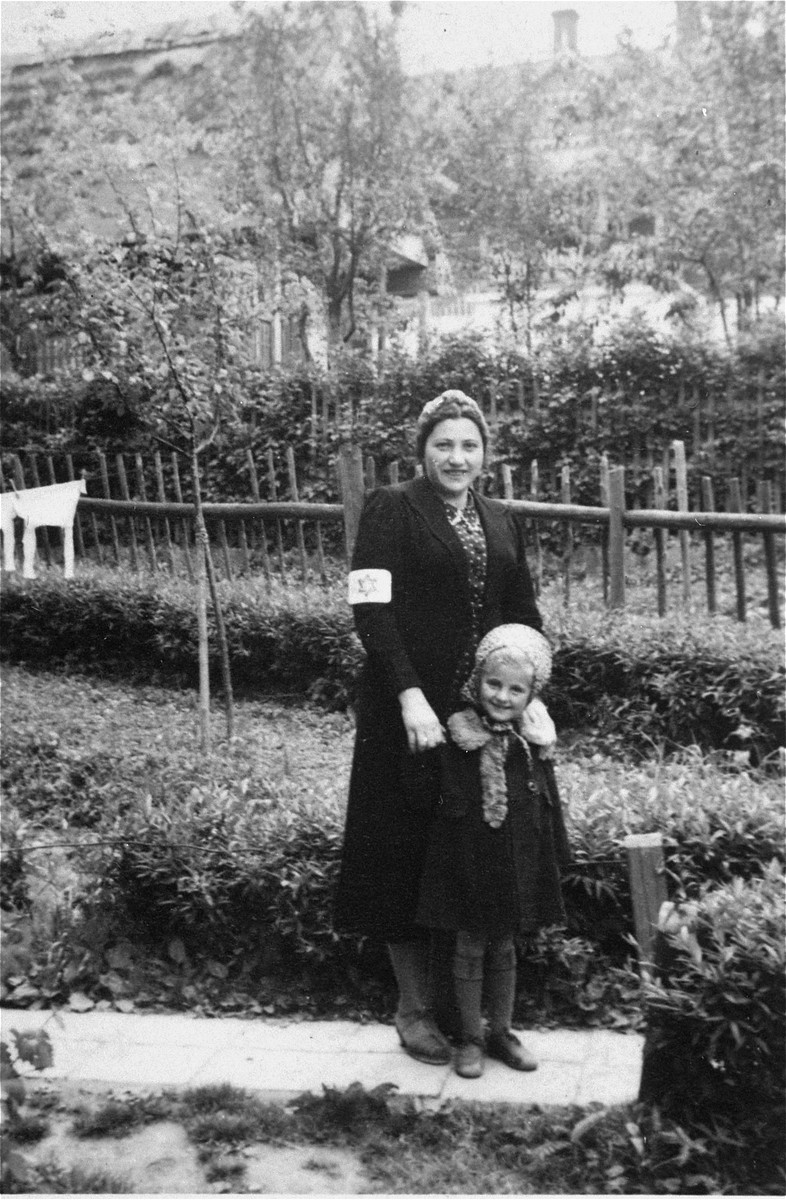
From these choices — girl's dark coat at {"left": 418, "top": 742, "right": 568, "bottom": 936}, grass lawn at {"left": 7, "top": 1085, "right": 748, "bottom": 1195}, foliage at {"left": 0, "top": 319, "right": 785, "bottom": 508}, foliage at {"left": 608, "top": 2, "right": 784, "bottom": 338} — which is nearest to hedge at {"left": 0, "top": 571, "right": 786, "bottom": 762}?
foliage at {"left": 0, "top": 319, "right": 785, "bottom": 508}

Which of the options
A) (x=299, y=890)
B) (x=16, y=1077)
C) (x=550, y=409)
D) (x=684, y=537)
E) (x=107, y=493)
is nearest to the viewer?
(x=16, y=1077)

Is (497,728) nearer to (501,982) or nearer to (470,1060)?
(501,982)

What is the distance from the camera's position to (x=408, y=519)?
3.25 meters

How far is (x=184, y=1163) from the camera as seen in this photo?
2.88m

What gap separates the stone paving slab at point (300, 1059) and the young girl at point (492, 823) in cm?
17

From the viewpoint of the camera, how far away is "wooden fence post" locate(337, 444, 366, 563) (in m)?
6.90

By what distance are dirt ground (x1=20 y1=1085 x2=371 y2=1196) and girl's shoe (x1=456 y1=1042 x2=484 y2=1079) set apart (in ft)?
1.49

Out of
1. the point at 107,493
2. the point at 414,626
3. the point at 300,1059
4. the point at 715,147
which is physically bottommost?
the point at 300,1059

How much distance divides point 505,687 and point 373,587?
0.48 m

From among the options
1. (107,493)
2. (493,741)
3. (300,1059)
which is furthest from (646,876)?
(107,493)

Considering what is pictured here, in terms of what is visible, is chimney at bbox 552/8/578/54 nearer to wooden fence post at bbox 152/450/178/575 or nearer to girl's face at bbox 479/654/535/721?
wooden fence post at bbox 152/450/178/575

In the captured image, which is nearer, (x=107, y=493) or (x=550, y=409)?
(x=107, y=493)

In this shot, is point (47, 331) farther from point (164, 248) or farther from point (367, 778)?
point (367, 778)

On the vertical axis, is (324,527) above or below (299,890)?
above
